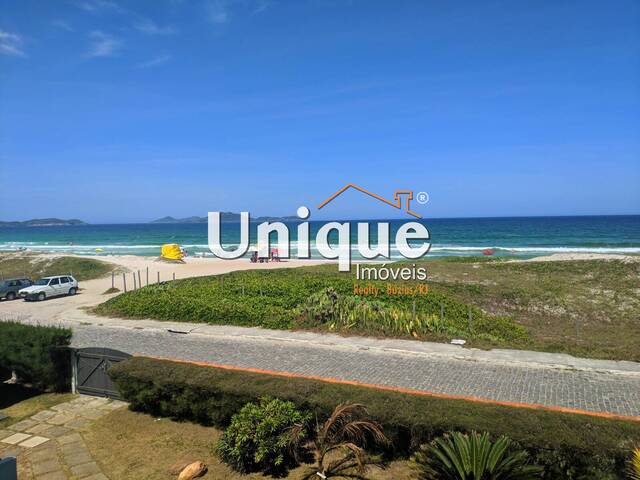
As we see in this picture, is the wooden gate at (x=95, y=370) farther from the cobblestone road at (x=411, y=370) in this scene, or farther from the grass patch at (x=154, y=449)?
the cobblestone road at (x=411, y=370)

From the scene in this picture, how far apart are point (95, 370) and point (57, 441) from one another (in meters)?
2.26

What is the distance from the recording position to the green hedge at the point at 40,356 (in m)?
10.8

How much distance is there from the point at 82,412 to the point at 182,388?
2.66 metres

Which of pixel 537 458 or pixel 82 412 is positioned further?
pixel 82 412

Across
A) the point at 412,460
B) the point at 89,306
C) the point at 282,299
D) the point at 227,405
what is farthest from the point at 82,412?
the point at 89,306

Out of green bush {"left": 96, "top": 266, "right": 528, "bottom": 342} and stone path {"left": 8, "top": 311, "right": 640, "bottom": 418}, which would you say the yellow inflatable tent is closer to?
green bush {"left": 96, "top": 266, "right": 528, "bottom": 342}

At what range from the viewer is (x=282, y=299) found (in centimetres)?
1836

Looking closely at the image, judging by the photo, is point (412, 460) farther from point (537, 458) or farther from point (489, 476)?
point (537, 458)

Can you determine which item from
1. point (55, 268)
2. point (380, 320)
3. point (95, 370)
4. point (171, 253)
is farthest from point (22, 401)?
point (171, 253)

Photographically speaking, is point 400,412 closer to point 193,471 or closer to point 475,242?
point 193,471

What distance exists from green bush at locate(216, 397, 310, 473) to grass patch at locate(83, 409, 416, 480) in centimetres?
18

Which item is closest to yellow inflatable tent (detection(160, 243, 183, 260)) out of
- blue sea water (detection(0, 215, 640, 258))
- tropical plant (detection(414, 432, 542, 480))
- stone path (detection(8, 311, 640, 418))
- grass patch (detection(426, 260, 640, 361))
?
blue sea water (detection(0, 215, 640, 258))

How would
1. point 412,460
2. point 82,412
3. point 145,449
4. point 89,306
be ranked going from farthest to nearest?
point 89,306 < point 82,412 < point 145,449 < point 412,460

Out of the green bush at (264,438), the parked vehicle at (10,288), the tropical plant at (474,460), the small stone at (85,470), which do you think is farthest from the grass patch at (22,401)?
the parked vehicle at (10,288)
